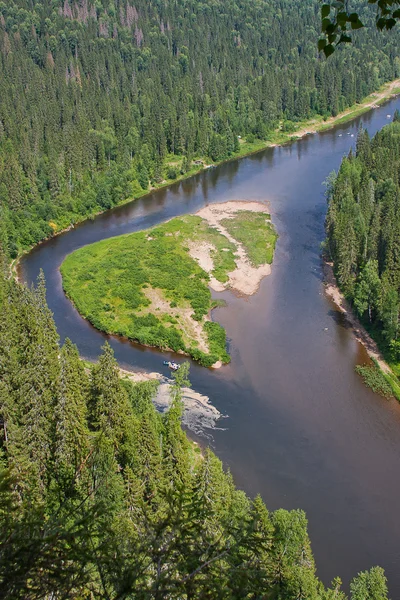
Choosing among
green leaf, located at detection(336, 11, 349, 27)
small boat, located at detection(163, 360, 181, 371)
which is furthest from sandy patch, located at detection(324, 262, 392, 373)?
green leaf, located at detection(336, 11, 349, 27)

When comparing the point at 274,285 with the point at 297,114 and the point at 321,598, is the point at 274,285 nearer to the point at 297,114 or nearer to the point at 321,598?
the point at 321,598

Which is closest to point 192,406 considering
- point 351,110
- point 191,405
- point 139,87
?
point 191,405

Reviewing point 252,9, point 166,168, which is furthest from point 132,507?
point 252,9

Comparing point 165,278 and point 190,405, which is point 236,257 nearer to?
point 165,278

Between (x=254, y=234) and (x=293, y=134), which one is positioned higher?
(x=293, y=134)

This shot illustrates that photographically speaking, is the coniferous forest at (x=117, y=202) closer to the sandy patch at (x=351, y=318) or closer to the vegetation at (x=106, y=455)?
the vegetation at (x=106, y=455)

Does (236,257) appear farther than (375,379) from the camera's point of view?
Yes
